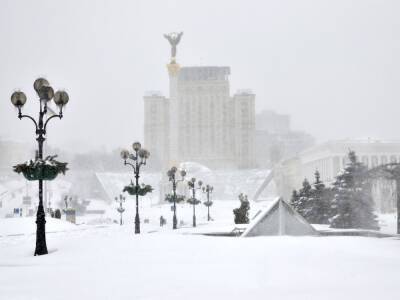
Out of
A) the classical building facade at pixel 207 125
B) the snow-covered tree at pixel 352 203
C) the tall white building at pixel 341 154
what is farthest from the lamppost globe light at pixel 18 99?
the classical building facade at pixel 207 125

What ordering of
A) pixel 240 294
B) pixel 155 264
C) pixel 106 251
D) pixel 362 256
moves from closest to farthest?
pixel 240 294
pixel 155 264
pixel 362 256
pixel 106 251

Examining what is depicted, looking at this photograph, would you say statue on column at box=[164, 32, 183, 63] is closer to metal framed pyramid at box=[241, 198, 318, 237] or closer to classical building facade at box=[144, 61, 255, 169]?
classical building facade at box=[144, 61, 255, 169]

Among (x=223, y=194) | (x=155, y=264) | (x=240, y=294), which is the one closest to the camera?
(x=240, y=294)

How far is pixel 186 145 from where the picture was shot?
16212cm

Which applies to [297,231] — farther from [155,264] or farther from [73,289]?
[73,289]

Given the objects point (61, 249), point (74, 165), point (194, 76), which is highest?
point (194, 76)

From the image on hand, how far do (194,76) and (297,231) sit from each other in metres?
149

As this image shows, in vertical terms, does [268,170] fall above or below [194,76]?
below

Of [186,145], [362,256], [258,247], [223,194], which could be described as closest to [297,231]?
[258,247]

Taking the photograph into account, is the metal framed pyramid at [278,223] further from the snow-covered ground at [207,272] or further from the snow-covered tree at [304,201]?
the snow-covered tree at [304,201]

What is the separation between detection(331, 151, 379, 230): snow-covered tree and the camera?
3073 centimetres

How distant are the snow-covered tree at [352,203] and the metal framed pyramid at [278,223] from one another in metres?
13.4

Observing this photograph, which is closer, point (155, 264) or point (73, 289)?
point (73, 289)

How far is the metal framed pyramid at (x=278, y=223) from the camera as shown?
57.8ft
